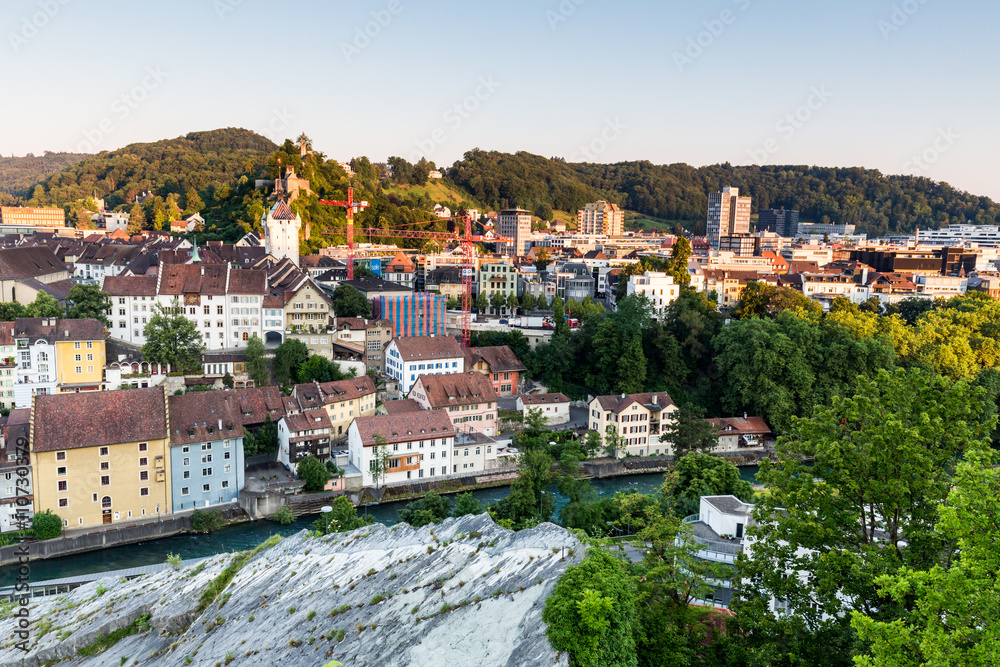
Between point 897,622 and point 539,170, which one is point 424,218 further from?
point 897,622

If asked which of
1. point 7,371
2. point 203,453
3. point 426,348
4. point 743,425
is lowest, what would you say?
point 743,425

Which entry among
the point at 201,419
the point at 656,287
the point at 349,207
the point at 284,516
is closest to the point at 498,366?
the point at 284,516

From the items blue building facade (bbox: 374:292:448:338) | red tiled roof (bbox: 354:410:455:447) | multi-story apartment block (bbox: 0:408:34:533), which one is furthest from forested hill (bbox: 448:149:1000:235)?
multi-story apartment block (bbox: 0:408:34:533)

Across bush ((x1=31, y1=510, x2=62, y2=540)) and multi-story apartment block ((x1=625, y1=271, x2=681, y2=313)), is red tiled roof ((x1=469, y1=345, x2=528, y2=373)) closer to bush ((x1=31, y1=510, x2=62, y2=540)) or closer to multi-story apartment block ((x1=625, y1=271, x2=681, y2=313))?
multi-story apartment block ((x1=625, y1=271, x2=681, y2=313))

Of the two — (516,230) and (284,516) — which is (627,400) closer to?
(284,516)

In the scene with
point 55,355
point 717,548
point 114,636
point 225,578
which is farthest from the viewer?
point 55,355

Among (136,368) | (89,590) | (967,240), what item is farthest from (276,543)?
(967,240)

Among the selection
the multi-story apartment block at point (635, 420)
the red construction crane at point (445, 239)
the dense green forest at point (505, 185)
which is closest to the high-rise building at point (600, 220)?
the dense green forest at point (505, 185)
